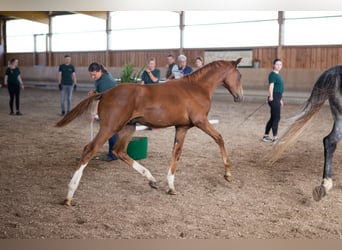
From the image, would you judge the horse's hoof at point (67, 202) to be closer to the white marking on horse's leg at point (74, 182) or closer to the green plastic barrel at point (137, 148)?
the white marking on horse's leg at point (74, 182)

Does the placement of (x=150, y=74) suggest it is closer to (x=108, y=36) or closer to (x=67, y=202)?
(x=67, y=202)

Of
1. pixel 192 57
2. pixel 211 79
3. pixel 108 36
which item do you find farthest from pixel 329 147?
pixel 108 36

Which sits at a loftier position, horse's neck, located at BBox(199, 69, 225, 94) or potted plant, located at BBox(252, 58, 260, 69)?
potted plant, located at BBox(252, 58, 260, 69)

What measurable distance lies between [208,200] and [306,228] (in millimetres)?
923

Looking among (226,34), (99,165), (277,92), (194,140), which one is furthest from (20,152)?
(226,34)

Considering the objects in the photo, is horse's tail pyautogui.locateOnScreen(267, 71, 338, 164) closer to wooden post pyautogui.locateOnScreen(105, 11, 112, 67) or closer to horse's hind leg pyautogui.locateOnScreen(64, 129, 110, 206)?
horse's hind leg pyautogui.locateOnScreen(64, 129, 110, 206)

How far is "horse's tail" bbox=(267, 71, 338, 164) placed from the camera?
3.74m

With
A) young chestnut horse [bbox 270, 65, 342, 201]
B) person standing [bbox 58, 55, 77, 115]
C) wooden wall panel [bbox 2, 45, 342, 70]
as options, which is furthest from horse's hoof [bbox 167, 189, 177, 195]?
person standing [bbox 58, 55, 77, 115]

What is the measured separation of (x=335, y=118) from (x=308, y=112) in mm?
254

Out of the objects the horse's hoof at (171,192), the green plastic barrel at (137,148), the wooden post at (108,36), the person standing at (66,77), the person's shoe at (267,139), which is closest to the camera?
the horse's hoof at (171,192)

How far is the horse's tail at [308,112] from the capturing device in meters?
3.74

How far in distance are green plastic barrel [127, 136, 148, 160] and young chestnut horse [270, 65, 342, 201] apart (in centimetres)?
186

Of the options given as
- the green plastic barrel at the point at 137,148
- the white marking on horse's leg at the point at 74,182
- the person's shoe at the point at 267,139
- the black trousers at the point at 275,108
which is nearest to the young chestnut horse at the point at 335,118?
the white marking on horse's leg at the point at 74,182

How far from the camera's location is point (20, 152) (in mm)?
5699
